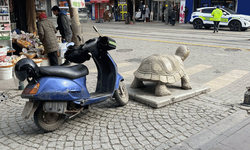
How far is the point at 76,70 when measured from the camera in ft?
13.2

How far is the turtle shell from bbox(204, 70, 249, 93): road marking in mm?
1351

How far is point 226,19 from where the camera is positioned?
1945cm

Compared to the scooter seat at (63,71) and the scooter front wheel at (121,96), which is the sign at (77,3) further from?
the scooter seat at (63,71)

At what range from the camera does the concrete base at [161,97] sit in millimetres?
4898

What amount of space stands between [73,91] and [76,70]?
1.23 ft

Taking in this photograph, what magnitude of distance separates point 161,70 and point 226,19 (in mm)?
16775

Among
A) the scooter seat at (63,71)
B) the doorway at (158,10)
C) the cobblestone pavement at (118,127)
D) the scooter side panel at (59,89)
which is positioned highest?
the doorway at (158,10)

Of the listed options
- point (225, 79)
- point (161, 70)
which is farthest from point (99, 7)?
point (161, 70)

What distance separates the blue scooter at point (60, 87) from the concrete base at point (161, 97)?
0.83m

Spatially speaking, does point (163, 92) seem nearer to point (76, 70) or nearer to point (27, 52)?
point (76, 70)

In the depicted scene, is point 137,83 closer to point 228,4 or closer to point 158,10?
point 228,4

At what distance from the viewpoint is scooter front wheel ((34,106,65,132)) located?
12.0 feet

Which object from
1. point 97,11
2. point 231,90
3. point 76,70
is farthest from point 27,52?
point 97,11

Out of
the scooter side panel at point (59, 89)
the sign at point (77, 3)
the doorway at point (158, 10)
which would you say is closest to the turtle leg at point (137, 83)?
the scooter side panel at point (59, 89)
